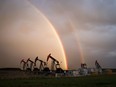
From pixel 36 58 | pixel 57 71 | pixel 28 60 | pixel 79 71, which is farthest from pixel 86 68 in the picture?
pixel 28 60

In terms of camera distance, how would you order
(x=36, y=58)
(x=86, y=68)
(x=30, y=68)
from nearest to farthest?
1. (x=86, y=68)
2. (x=36, y=58)
3. (x=30, y=68)

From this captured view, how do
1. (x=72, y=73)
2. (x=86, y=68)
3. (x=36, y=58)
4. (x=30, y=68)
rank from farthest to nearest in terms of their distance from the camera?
1. (x=30, y=68)
2. (x=36, y=58)
3. (x=86, y=68)
4. (x=72, y=73)

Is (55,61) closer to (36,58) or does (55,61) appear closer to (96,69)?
(36,58)

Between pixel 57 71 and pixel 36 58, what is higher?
pixel 36 58

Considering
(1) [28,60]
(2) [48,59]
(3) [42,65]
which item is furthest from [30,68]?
(2) [48,59]

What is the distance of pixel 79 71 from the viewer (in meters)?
162

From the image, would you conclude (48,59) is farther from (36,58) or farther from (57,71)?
(36,58)

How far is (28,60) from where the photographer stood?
19850 centimetres

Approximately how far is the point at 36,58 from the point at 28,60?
20.4 metres

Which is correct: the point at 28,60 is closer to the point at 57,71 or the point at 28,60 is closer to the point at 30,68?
the point at 30,68

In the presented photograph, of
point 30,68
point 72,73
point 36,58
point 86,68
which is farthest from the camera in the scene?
point 30,68

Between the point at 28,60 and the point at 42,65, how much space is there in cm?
2913

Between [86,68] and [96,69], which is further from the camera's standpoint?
[96,69]

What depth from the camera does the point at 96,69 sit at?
190 meters
